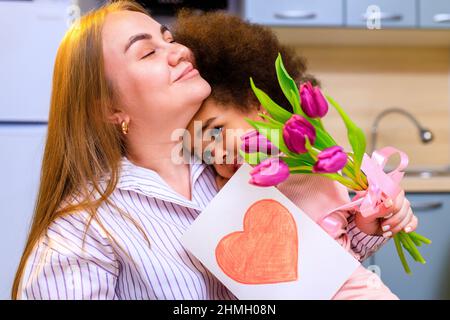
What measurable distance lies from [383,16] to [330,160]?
Result: 1.71 m

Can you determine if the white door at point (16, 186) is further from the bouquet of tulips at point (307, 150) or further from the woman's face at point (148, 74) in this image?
the bouquet of tulips at point (307, 150)

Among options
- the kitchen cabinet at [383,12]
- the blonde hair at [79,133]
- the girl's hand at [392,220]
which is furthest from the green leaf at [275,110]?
the kitchen cabinet at [383,12]

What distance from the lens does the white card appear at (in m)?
0.82

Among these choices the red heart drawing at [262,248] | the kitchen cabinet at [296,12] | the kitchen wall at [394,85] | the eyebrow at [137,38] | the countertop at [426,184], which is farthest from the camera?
the kitchen wall at [394,85]

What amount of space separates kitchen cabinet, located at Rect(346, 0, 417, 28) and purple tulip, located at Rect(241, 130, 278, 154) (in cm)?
162

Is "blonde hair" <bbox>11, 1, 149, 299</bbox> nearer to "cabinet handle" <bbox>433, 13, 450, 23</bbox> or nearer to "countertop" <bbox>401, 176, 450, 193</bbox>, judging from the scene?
"countertop" <bbox>401, 176, 450, 193</bbox>

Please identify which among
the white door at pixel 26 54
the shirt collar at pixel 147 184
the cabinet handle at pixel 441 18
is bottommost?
the shirt collar at pixel 147 184

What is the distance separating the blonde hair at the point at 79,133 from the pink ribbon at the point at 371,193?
381 mm

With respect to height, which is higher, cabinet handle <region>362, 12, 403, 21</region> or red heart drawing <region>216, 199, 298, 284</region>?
cabinet handle <region>362, 12, 403, 21</region>

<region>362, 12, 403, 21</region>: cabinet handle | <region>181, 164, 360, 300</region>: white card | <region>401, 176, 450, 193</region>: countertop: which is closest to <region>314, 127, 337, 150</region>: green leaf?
<region>181, 164, 360, 300</region>: white card

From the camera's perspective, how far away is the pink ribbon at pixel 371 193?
83 centimetres

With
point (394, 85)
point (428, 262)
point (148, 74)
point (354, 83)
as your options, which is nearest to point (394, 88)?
point (394, 85)

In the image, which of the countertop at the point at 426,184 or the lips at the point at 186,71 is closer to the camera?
the lips at the point at 186,71

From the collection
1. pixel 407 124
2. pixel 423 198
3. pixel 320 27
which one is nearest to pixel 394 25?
pixel 320 27
